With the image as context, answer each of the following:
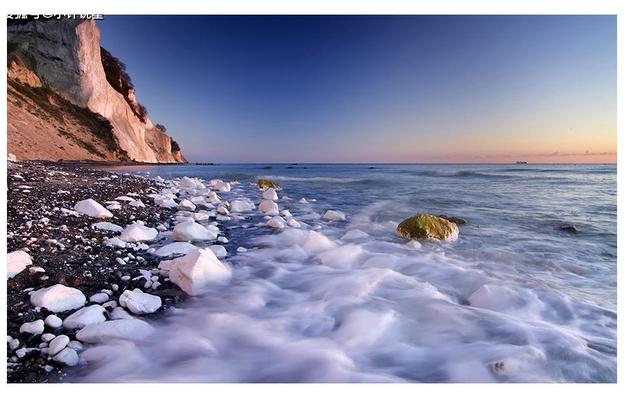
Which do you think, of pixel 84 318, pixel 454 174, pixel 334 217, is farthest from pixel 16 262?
pixel 454 174

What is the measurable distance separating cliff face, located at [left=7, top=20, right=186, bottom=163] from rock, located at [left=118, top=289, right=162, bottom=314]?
20581 mm

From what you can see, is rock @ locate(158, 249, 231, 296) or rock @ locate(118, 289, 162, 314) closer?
rock @ locate(118, 289, 162, 314)

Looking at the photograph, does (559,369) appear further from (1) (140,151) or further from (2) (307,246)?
(1) (140,151)

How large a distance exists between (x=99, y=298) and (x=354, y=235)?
300 cm

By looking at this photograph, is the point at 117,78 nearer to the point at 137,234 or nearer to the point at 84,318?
the point at 137,234

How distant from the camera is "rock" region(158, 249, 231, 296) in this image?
266cm

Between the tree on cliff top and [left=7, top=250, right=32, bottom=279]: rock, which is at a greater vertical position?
the tree on cliff top

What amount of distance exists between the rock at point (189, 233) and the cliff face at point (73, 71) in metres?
19.1

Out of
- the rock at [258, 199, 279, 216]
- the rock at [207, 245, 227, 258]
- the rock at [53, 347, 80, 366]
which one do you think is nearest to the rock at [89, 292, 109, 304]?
the rock at [53, 347, 80, 366]

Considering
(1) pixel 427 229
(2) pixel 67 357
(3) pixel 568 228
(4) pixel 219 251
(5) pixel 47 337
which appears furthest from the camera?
(3) pixel 568 228

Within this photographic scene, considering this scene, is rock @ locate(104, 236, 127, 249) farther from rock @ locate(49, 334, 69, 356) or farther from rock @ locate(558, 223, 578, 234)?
rock @ locate(558, 223, 578, 234)

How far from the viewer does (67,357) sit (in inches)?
71.3

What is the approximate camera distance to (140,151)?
33969mm

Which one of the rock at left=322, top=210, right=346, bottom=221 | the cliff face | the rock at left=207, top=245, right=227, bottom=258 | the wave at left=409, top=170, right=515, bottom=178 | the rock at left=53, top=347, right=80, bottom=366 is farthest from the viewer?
the cliff face
